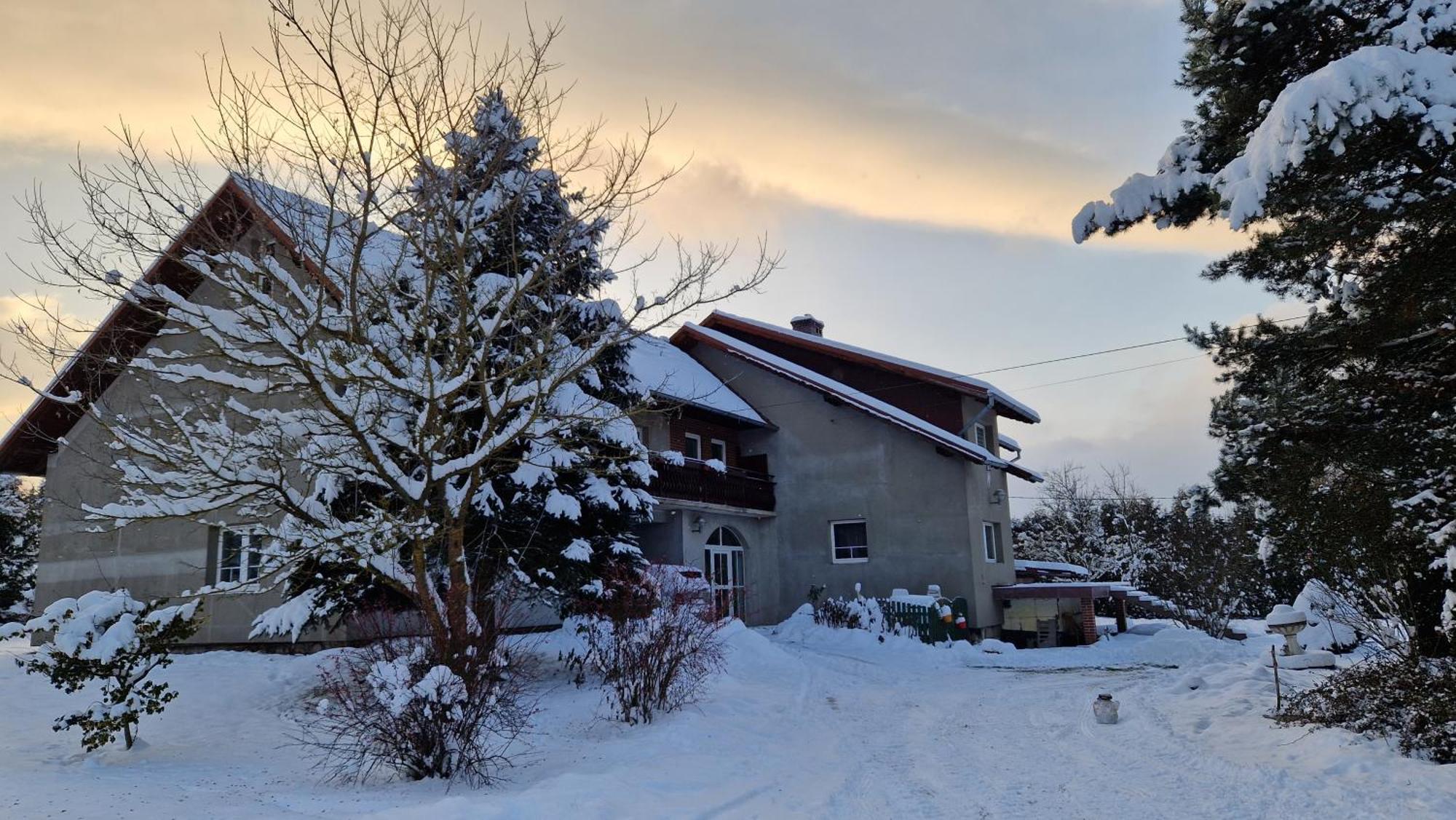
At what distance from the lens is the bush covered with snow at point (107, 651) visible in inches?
321

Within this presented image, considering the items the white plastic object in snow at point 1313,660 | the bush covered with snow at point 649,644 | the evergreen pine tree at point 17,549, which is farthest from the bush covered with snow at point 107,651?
the evergreen pine tree at point 17,549

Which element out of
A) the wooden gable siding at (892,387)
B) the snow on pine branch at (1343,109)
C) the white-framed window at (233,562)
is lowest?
the white-framed window at (233,562)

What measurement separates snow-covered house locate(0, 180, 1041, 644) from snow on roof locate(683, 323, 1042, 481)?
2.8 inches

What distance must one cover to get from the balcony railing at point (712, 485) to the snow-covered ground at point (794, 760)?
268 inches

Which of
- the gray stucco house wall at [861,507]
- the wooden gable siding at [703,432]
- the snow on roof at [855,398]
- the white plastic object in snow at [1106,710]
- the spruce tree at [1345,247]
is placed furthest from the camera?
the wooden gable siding at [703,432]

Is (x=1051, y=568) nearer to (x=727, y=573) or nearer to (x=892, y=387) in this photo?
(x=892, y=387)

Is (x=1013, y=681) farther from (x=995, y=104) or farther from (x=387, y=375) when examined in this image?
(x=387, y=375)

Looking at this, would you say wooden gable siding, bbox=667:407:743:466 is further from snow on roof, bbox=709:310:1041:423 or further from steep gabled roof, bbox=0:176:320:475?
steep gabled roof, bbox=0:176:320:475

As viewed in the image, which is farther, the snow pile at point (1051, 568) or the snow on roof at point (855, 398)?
the snow pile at point (1051, 568)

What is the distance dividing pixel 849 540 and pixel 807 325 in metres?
10.4

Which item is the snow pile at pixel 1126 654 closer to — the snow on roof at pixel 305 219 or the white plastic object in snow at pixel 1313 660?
the white plastic object in snow at pixel 1313 660

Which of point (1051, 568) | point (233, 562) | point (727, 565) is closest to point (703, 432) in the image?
point (727, 565)

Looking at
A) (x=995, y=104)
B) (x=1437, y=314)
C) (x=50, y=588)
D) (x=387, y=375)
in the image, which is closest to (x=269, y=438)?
(x=387, y=375)

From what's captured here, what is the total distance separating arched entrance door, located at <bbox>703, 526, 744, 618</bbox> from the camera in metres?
23.4
